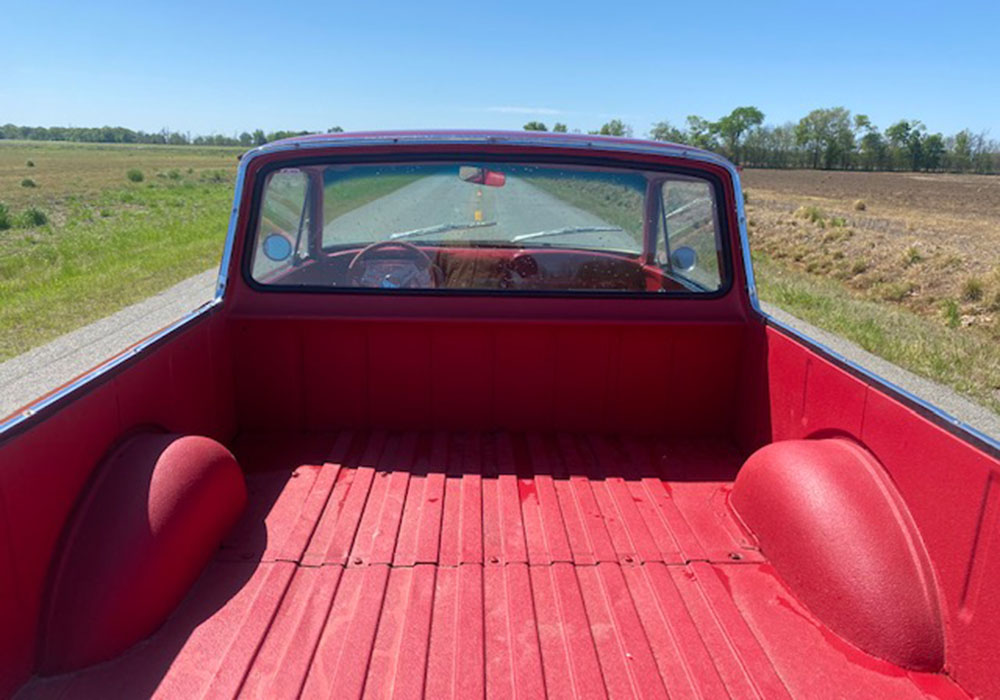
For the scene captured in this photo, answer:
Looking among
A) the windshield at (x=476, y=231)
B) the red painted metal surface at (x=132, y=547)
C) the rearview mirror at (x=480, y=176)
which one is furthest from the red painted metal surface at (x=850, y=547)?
the red painted metal surface at (x=132, y=547)

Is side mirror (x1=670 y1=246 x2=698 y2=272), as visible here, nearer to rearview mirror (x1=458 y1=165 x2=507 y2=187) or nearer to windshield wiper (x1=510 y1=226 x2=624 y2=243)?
windshield wiper (x1=510 y1=226 x2=624 y2=243)

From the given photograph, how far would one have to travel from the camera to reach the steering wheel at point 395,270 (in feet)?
11.3

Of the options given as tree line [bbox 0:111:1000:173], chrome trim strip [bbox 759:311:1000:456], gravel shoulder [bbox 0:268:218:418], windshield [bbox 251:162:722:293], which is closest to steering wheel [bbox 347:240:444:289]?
windshield [bbox 251:162:722:293]

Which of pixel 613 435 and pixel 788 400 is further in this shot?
pixel 613 435

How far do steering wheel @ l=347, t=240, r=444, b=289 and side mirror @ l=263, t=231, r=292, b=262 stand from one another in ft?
1.04

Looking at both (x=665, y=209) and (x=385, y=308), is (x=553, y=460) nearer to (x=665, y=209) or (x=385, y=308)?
(x=385, y=308)

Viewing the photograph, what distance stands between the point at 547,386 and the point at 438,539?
1020 millimetres

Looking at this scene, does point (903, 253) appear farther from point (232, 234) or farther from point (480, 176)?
point (232, 234)

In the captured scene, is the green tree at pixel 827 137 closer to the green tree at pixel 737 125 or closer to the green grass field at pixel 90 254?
the green tree at pixel 737 125

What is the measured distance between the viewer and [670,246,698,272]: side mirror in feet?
11.8

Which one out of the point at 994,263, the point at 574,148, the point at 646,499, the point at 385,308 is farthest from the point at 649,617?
the point at 994,263

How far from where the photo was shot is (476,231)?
393 centimetres

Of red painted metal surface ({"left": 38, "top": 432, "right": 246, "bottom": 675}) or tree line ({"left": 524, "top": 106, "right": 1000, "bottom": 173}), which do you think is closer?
red painted metal surface ({"left": 38, "top": 432, "right": 246, "bottom": 675})

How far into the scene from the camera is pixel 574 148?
125 inches
